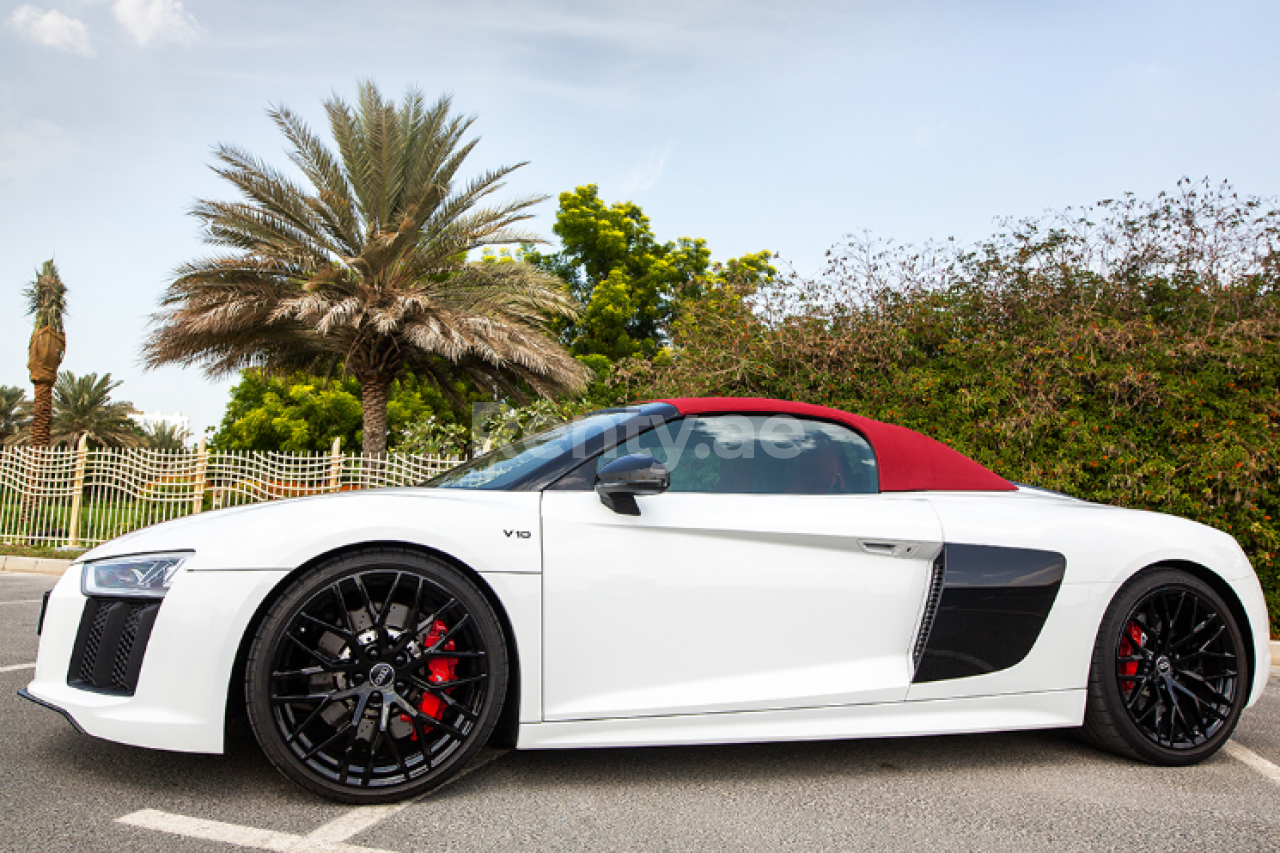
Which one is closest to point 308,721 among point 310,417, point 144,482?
point 144,482

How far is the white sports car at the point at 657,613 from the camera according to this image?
237 centimetres

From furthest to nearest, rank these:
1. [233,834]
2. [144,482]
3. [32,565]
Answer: [144,482]
[32,565]
[233,834]

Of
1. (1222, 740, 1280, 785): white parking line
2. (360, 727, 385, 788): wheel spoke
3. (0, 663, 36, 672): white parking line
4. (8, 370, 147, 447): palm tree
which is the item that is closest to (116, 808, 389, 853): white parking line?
(360, 727, 385, 788): wheel spoke

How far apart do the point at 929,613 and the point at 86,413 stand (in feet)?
127

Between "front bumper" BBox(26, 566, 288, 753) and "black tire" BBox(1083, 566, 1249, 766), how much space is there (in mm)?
2810

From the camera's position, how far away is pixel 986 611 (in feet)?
9.21

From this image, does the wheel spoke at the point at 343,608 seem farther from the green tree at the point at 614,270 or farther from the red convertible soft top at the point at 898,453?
the green tree at the point at 614,270

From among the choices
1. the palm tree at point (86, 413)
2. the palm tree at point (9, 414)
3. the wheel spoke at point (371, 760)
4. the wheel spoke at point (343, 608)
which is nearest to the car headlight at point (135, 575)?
the wheel spoke at point (343, 608)

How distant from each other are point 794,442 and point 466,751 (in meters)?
1.53

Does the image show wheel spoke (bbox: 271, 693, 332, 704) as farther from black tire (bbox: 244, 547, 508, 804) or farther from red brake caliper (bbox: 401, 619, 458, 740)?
red brake caliper (bbox: 401, 619, 458, 740)

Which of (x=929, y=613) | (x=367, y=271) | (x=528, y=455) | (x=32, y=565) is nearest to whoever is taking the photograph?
(x=929, y=613)

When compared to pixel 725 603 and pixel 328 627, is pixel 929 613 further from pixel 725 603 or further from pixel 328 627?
pixel 328 627

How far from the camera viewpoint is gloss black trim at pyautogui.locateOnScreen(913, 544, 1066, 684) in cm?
278

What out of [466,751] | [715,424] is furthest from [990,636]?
[466,751]
